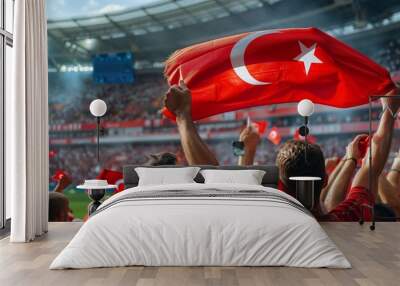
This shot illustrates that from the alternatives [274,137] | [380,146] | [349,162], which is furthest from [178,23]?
[380,146]

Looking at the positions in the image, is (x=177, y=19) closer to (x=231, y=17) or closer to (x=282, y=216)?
(x=231, y=17)

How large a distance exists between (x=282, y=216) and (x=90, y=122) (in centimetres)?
380

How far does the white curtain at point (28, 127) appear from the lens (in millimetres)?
4906

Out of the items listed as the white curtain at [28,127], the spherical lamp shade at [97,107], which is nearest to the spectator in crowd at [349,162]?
the spherical lamp shade at [97,107]

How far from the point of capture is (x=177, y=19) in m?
6.87

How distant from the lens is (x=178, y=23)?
6.84 m

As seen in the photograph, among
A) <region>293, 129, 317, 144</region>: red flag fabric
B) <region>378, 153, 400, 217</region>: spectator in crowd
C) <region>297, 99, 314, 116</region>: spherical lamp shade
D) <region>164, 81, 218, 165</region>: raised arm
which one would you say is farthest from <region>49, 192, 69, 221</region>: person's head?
<region>378, 153, 400, 217</region>: spectator in crowd

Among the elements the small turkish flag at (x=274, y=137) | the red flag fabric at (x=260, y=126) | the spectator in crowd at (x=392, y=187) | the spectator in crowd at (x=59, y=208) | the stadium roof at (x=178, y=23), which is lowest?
the spectator in crowd at (x=59, y=208)

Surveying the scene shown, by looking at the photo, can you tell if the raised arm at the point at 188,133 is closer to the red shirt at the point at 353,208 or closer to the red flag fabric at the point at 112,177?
the red flag fabric at the point at 112,177

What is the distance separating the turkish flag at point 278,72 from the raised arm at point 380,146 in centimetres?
23

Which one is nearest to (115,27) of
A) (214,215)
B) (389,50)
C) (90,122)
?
(90,122)

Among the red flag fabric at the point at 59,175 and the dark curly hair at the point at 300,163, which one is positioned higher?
the dark curly hair at the point at 300,163

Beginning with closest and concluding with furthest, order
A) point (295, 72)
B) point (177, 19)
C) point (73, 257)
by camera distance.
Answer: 1. point (73, 257)
2. point (295, 72)
3. point (177, 19)

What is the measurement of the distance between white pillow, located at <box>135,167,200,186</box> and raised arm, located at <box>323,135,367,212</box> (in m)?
1.74
